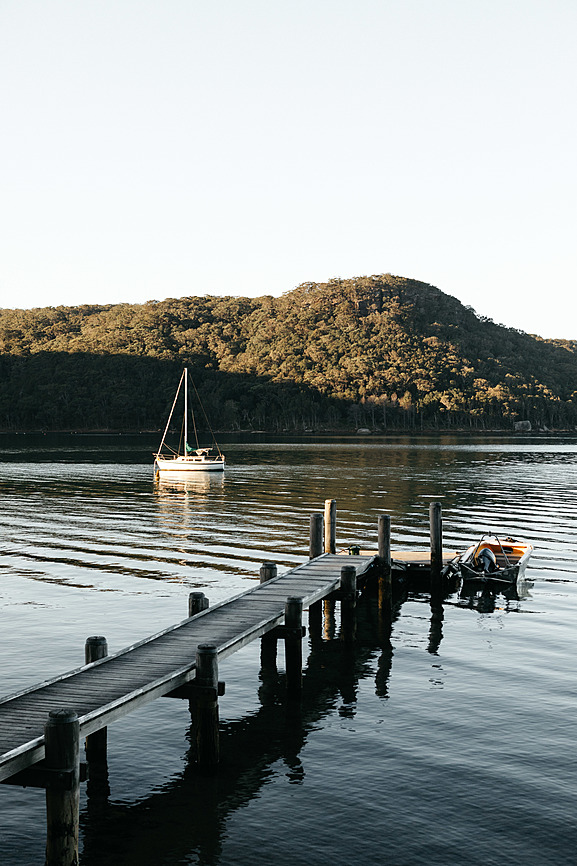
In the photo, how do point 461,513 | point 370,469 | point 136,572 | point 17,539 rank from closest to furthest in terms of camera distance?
point 136,572 < point 17,539 < point 461,513 < point 370,469

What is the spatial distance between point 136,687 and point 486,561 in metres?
15.2

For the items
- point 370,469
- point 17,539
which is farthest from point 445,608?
point 370,469

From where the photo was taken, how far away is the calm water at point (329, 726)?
30.8 feet

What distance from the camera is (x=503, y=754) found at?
1174 centimetres

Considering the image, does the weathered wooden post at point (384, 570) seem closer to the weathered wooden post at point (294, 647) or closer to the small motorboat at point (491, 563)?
the small motorboat at point (491, 563)

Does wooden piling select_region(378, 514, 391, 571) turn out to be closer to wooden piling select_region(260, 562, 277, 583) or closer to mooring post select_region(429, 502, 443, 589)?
mooring post select_region(429, 502, 443, 589)

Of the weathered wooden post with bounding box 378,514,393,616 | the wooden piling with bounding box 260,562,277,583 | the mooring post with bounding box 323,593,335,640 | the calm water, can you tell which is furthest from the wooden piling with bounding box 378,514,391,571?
the wooden piling with bounding box 260,562,277,583

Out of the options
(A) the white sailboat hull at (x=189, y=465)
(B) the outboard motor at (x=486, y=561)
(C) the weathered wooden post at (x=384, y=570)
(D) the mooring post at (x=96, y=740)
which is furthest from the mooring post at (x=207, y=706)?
(A) the white sailboat hull at (x=189, y=465)

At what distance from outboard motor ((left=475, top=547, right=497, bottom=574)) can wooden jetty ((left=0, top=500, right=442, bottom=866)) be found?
669 cm

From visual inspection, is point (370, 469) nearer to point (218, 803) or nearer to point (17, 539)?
point (17, 539)

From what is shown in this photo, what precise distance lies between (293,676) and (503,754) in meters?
3.83

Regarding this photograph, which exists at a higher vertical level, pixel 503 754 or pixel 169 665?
pixel 169 665

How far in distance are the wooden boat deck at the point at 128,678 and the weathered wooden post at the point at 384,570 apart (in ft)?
14.0

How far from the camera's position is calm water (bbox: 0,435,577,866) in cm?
939
